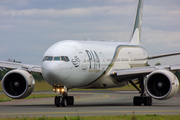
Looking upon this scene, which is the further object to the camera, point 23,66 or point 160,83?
point 23,66

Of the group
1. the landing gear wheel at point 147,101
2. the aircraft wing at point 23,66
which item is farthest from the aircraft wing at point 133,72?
the aircraft wing at point 23,66

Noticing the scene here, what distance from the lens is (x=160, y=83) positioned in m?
26.2

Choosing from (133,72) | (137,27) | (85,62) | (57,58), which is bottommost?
(133,72)

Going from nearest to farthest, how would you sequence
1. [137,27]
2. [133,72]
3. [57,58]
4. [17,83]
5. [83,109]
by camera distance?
1. [83,109]
2. [57,58]
3. [17,83]
4. [133,72]
5. [137,27]

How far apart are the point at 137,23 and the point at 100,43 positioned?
34.6 ft

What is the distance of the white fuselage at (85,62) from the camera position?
24453 mm

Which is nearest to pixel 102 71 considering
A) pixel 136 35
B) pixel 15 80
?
pixel 15 80

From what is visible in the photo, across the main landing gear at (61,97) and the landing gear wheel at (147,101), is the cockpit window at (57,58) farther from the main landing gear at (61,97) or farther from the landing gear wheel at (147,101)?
the landing gear wheel at (147,101)

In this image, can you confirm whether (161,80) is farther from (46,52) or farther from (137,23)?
(137,23)

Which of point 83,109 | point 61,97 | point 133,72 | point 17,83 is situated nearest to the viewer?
point 83,109

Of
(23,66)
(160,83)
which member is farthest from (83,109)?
(23,66)

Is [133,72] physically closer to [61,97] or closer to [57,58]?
[61,97]

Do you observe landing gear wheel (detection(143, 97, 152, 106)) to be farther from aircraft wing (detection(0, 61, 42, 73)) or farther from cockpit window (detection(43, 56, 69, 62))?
aircraft wing (detection(0, 61, 42, 73))

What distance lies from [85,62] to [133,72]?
13.0ft
